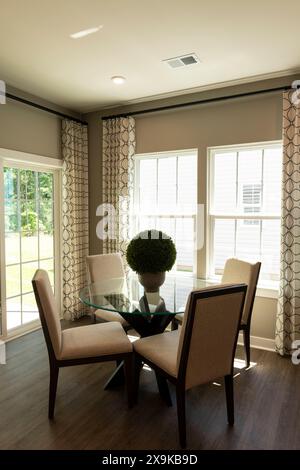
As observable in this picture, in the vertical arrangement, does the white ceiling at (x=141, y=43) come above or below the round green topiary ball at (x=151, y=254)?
above

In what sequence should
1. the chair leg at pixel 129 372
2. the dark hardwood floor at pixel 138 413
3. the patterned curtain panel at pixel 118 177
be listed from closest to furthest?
the dark hardwood floor at pixel 138 413 < the chair leg at pixel 129 372 < the patterned curtain panel at pixel 118 177

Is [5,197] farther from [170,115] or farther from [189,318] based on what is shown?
[189,318]

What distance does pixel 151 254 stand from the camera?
2.49m

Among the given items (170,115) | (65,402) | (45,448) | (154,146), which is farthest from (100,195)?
(45,448)

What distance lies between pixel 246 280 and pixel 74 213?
2.41 metres

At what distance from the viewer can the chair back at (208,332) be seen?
186 centimetres

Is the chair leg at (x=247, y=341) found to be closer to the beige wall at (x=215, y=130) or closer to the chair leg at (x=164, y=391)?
the beige wall at (x=215, y=130)

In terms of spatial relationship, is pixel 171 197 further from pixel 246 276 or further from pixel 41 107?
pixel 41 107

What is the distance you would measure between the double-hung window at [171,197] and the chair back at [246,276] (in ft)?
2.33

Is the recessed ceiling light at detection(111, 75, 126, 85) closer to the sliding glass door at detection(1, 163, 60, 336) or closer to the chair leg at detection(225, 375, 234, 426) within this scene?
the sliding glass door at detection(1, 163, 60, 336)

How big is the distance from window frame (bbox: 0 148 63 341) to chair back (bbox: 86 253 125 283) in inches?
38.9

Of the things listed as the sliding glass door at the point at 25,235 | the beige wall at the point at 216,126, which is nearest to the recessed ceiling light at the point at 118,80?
the beige wall at the point at 216,126

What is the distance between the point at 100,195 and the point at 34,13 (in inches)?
94.7

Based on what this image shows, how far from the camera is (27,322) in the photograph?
3896mm
